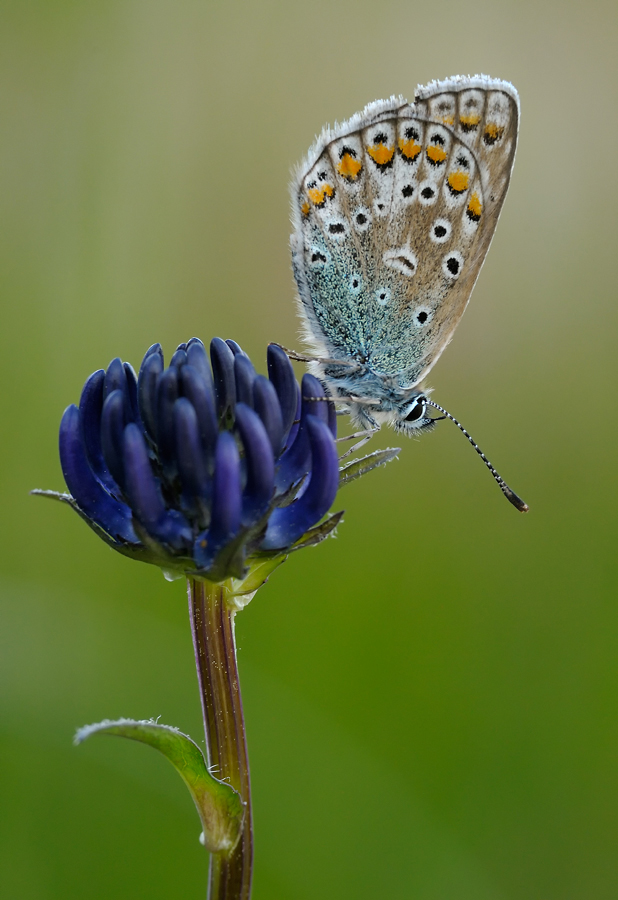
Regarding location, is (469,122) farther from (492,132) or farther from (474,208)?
(474,208)

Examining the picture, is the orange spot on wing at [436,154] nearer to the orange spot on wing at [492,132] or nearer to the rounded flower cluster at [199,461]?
the orange spot on wing at [492,132]

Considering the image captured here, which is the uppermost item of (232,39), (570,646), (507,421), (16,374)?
(232,39)

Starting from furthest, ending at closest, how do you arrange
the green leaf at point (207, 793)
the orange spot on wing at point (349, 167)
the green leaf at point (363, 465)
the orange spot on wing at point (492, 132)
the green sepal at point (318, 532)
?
the orange spot on wing at point (349, 167), the orange spot on wing at point (492, 132), the green leaf at point (363, 465), the green sepal at point (318, 532), the green leaf at point (207, 793)

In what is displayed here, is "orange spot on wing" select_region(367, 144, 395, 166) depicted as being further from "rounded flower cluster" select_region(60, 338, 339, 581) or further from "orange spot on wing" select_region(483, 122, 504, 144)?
"rounded flower cluster" select_region(60, 338, 339, 581)

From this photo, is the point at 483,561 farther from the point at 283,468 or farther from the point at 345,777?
the point at 283,468

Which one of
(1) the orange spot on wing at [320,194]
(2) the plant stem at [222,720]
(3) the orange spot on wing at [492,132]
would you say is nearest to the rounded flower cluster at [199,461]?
(2) the plant stem at [222,720]

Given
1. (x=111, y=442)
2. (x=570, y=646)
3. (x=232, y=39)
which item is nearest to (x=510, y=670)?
(x=570, y=646)
